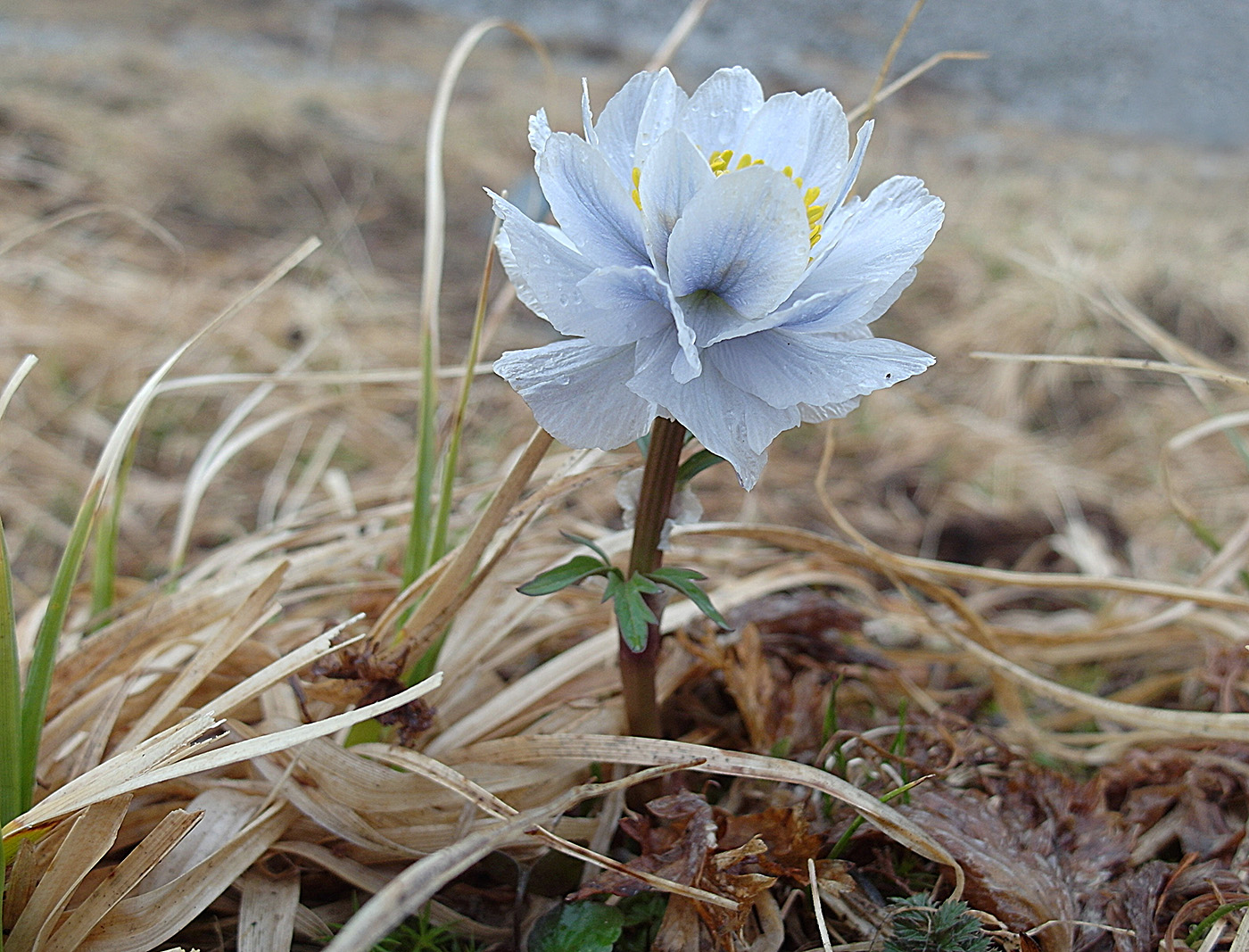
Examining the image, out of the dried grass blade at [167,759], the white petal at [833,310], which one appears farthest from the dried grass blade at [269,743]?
the white petal at [833,310]

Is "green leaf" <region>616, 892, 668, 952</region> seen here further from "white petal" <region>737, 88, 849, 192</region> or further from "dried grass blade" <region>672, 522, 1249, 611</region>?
"white petal" <region>737, 88, 849, 192</region>

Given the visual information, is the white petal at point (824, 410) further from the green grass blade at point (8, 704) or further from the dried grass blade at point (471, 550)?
the green grass blade at point (8, 704)

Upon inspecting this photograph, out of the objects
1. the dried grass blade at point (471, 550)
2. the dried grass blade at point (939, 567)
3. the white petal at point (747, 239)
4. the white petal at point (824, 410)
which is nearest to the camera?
the white petal at point (747, 239)


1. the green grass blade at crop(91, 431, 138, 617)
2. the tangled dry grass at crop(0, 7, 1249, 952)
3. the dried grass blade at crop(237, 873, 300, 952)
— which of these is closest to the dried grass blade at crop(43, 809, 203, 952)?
the tangled dry grass at crop(0, 7, 1249, 952)

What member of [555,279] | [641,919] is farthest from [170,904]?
[555,279]

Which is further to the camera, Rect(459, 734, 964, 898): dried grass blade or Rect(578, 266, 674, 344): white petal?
Rect(459, 734, 964, 898): dried grass blade
